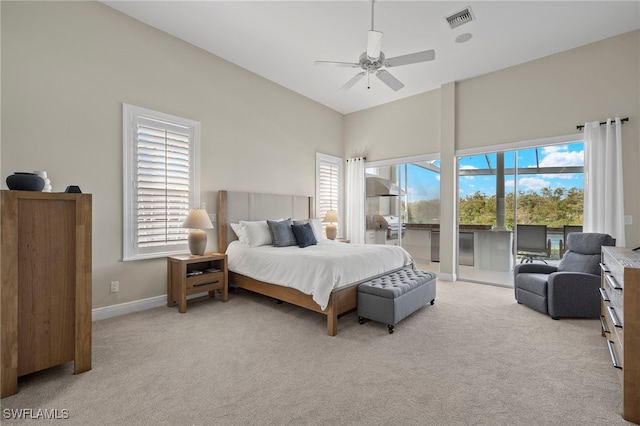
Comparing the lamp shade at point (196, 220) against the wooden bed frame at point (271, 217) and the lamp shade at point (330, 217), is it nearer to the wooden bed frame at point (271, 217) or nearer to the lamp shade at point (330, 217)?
the wooden bed frame at point (271, 217)

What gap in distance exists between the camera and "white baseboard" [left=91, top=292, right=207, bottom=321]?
3334 millimetres

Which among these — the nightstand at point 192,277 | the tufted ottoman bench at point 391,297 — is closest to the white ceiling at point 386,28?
the nightstand at point 192,277

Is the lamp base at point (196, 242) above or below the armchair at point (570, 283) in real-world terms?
above

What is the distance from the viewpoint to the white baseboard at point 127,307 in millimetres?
3334

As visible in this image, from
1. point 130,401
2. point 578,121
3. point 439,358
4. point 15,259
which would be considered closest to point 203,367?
point 130,401

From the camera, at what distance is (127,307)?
3.55 meters

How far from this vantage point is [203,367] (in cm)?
232

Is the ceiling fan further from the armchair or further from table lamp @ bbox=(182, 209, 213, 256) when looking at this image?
the armchair

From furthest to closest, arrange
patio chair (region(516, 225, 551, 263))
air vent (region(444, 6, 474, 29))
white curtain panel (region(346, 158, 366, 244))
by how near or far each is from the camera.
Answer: white curtain panel (region(346, 158, 366, 244)), patio chair (region(516, 225, 551, 263)), air vent (region(444, 6, 474, 29))

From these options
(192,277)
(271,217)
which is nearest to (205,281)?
(192,277)

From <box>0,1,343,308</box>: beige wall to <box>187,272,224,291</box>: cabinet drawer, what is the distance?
1.75 feet

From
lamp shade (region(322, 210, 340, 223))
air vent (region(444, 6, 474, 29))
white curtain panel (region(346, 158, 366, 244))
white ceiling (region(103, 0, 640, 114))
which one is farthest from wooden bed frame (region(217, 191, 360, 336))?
air vent (region(444, 6, 474, 29))

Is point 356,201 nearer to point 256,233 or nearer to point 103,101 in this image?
point 256,233

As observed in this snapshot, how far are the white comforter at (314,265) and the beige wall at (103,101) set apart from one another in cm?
89
